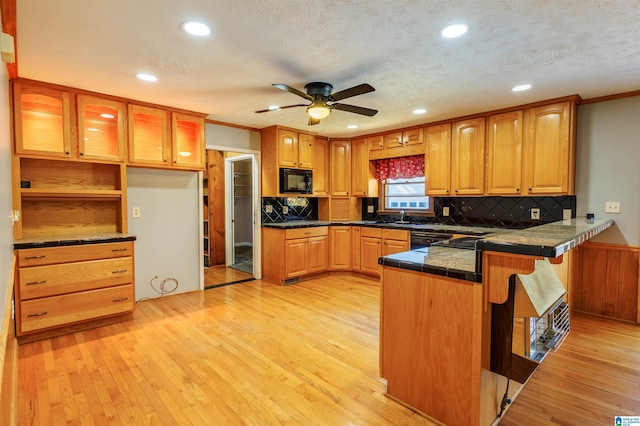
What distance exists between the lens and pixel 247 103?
3.59m

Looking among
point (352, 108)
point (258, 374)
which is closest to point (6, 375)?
point (258, 374)

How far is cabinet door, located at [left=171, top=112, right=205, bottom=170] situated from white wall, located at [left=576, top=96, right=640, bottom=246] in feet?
14.0

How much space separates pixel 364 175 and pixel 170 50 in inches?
139

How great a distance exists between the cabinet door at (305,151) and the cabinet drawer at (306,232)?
0.97 meters

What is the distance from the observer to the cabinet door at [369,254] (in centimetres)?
484

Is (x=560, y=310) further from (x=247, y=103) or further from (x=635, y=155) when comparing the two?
(x=247, y=103)

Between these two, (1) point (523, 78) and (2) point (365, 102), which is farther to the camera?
(2) point (365, 102)

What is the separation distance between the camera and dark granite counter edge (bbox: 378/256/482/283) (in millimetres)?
1609

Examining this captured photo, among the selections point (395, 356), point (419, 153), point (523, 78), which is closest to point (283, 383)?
point (395, 356)

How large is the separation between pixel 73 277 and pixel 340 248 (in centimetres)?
340

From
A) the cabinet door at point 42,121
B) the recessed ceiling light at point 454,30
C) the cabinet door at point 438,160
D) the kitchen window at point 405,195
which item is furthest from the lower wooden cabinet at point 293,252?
the recessed ceiling light at point 454,30

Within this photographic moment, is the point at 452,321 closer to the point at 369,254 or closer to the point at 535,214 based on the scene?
the point at 535,214

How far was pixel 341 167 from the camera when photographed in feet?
18.2

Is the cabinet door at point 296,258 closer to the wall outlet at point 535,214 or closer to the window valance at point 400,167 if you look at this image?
the window valance at point 400,167
